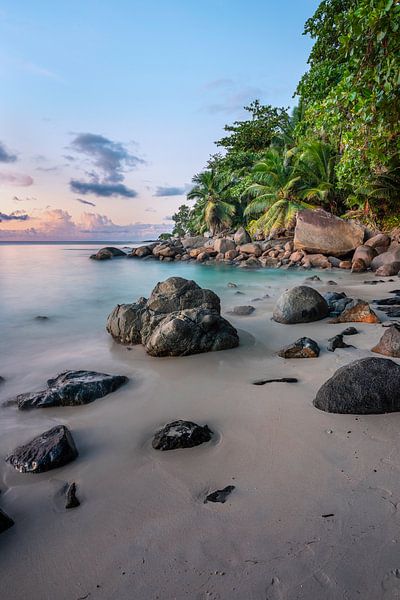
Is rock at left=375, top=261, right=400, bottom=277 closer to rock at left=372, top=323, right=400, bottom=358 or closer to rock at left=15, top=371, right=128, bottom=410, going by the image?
rock at left=372, top=323, right=400, bottom=358

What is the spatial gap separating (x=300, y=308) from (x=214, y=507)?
413 cm

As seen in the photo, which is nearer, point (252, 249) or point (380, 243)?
point (380, 243)

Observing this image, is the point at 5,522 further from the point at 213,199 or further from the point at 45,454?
the point at 213,199

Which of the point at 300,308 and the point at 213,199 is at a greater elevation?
the point at 213,199

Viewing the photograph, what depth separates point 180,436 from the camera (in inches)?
93.5

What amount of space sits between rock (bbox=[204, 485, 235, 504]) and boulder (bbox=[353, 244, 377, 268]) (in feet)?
46.9

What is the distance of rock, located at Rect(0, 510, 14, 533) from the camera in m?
1.72

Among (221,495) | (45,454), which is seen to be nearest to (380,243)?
(221,495)

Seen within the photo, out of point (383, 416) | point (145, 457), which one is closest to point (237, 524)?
point (145, 457)

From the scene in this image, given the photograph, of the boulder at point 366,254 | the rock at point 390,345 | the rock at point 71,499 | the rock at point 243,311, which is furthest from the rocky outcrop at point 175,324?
the boulder at point 366,254

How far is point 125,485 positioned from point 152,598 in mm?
734

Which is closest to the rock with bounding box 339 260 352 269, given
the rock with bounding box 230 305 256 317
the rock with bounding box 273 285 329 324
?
the rock with bounding box 230 305 256 317

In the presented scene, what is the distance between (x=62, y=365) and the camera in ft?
14.5

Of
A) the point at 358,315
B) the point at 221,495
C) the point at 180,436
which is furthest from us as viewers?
the point at 358,315
